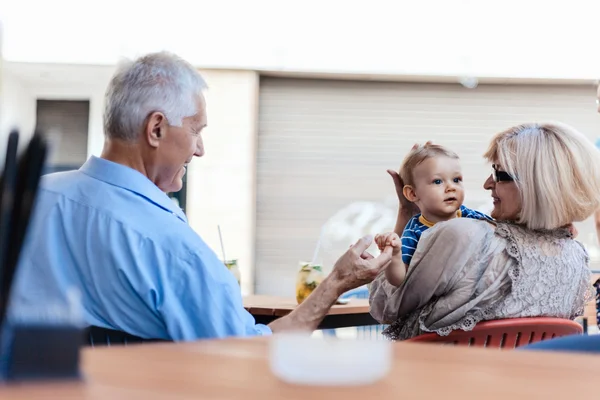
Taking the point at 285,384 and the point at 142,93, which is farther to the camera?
the point at 142,93

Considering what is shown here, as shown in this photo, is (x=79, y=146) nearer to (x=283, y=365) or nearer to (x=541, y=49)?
(x=541, y=49)

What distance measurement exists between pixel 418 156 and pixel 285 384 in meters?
2.35

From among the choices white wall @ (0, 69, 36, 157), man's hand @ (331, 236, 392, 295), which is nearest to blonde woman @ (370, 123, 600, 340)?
man's hand @ (331, 236, 392, 295)

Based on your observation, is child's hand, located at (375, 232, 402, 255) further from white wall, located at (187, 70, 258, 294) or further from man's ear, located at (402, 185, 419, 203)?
white wall, located at (187, 70, 258, 294)

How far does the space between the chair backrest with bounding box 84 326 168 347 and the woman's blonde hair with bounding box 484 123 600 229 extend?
45.7 inches

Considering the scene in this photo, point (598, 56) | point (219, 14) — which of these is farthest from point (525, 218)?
point (598, 56)

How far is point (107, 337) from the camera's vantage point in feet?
5.57

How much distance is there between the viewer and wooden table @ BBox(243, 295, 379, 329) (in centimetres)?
296

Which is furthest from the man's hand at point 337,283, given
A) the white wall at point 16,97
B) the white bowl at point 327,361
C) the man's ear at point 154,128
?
the white wall at point 16,97

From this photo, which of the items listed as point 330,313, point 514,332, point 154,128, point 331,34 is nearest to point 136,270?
point 154,128

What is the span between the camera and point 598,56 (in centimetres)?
783

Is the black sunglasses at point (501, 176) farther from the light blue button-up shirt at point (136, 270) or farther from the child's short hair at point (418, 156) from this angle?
the light blue button-up shirt at point (136, 270)

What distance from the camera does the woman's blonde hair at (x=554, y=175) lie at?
2213 millimetres

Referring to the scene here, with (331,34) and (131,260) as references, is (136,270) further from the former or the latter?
(331,34)
